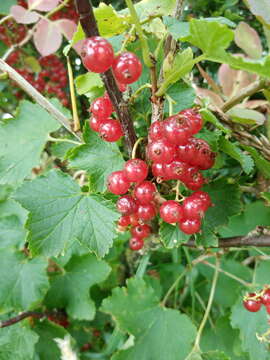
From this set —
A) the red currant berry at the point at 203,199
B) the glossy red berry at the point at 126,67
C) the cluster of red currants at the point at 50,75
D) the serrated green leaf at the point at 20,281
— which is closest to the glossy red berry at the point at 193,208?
the red currant berry at the point at 203,199

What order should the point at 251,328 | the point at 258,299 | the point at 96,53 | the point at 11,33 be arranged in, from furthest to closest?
the point at 11,33 → the point at 251,328 → the point at 258,299 → the point at 96,53

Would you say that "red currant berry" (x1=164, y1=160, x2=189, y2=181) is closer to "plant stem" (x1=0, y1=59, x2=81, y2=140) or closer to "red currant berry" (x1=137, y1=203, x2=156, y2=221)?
"red currant berry" (x1=137, y1=203, x2=156, y2=221)

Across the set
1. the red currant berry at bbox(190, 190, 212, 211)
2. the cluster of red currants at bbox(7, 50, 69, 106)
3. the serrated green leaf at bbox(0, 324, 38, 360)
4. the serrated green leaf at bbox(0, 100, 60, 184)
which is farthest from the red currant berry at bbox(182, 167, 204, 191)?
the cluster of red currants at bbox(7, 50, 69, 106)

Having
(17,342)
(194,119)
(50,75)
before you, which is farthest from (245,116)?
(50,75)

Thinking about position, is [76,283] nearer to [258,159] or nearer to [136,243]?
[136,243]

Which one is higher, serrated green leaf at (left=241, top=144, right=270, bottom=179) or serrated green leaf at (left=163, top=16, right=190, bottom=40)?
serrated green leaf at (left=163, top=16, right=190, bottom=40)

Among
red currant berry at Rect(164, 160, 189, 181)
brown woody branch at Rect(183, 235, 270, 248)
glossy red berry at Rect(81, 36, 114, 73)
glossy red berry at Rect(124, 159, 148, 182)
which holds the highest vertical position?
glossy red berry at Rect(81, 36, 114, 73)
